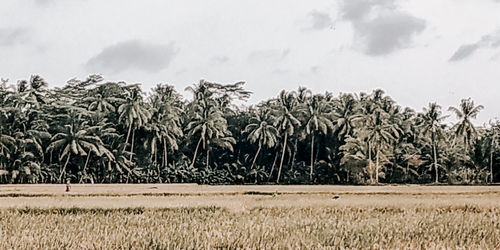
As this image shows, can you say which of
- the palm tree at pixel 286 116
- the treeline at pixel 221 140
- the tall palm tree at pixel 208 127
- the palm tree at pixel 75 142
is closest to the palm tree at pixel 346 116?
the treeline at pixel 221 140

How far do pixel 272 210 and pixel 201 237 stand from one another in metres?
7.31

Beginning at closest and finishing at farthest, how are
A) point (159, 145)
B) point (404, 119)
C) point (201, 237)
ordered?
point (201, 237), point (159, 145), point (404, 119)

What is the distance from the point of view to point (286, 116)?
68125 millimetres

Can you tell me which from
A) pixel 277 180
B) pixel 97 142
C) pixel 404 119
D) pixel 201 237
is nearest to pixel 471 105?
pixel 404 119

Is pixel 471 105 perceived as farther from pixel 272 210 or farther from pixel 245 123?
pixel 272 210

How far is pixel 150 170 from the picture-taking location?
65125 millimetres

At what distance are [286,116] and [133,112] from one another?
17.9 metres

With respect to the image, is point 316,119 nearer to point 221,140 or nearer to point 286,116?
point 286,116

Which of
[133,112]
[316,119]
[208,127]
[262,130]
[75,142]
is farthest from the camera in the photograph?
[262,130]

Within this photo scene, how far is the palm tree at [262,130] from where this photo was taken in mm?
67062

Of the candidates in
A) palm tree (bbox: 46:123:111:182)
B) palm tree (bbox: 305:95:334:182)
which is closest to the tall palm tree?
palm tree (bbox: 305:95:334:182)

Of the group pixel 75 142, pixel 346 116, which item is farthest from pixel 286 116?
pixel 75 142

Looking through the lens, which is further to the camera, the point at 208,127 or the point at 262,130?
the point at 262,130

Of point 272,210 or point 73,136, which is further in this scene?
point 73,136
